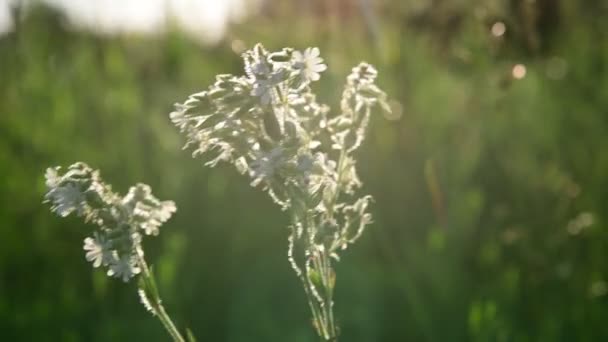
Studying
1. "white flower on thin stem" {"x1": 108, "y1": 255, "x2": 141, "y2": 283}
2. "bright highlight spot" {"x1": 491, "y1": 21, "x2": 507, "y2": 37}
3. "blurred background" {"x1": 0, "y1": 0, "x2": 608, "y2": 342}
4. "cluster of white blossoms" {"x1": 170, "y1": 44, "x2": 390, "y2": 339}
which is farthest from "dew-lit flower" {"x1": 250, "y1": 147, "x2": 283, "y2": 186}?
"bright highlight spot" {"x1": 491, "y1": 21, "x2": 507, "y2": 37}

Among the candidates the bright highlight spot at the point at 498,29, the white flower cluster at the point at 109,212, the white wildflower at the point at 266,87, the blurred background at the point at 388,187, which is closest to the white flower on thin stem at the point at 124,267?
the white flower cluster at the point at 109,212

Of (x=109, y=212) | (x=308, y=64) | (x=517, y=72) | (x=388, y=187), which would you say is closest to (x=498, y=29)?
(x=517, y=72)

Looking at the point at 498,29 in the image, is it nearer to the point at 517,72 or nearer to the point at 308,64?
the point at 517,72

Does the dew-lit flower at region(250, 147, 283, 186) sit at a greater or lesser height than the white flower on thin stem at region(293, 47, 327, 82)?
lesser

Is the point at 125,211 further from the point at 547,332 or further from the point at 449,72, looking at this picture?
the point at 449,72

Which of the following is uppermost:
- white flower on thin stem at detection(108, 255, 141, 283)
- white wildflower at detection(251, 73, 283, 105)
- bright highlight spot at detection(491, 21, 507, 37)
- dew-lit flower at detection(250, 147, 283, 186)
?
bright highlight spot at detection(491, 21, 507, 37)

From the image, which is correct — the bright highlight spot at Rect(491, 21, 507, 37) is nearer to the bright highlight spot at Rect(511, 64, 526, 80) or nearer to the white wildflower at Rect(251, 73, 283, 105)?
the bright highlight spot at Rect(511, 64, 526, 80)

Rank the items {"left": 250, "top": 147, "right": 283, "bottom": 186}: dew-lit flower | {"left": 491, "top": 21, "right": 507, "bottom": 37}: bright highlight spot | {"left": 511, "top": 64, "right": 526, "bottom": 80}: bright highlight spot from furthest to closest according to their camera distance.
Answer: {"left": 491, "top": 21, "right": 507, "bottom": 37}: bright highlight spot < {"left": 511, "top": 64, "right": 526, "bottom": 80}: bright highlight spot < {"left": 250, "top": 147, "right": 283, "bottom": 186}: dew-lit flower
